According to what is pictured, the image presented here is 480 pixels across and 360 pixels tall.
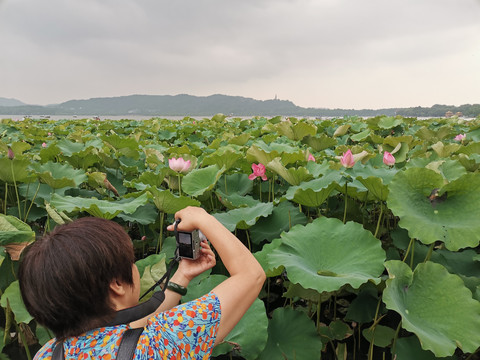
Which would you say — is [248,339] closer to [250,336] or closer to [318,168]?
[250,336]

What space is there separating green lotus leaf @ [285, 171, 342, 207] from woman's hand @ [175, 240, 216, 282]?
534 mm

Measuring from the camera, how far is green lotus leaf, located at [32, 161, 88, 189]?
5.81 ft

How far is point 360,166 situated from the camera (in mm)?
1679

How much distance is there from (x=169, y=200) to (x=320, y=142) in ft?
6.51

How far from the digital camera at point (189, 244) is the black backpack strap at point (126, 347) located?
263mm

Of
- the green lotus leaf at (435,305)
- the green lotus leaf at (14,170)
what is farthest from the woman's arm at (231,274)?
the green lotus leaf at (14,170)

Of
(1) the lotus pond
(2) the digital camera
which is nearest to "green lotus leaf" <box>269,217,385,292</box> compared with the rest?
(1) the lotus pond

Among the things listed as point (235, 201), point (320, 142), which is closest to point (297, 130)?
point (320, 142)

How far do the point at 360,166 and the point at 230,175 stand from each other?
2.52 ft

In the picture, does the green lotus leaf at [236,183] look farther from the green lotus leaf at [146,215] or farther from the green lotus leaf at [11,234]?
the green lotus leaf at [11,234]

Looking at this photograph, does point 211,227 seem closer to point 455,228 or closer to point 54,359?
point 54,359

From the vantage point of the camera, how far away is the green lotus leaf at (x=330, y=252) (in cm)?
A: 107

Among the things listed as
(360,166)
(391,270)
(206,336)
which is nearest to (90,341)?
(206,336)

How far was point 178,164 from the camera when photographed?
183cm
